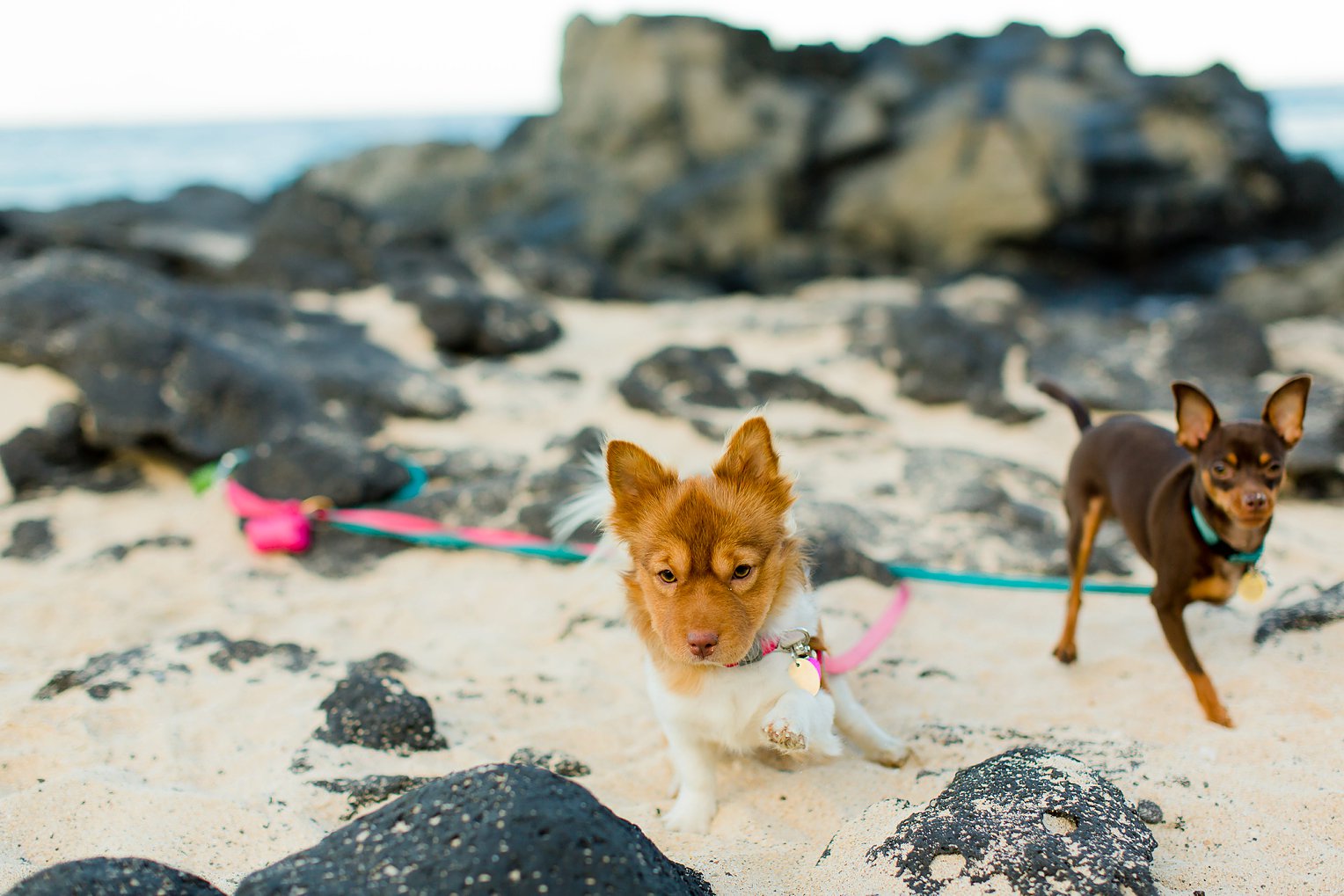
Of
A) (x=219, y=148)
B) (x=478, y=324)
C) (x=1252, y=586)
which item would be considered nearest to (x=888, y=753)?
(x=1252, y=586)

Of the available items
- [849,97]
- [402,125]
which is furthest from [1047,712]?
[402,125]

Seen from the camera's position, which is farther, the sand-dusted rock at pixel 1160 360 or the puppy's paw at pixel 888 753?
the sand-dusted rock at pixel 1160 360

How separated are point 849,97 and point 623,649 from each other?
20.1m

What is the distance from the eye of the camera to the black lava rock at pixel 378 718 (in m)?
3.57

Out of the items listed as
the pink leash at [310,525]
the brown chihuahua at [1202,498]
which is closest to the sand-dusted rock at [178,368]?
the pink leash at [310,525]

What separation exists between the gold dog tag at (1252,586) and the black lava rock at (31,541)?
19.3ft

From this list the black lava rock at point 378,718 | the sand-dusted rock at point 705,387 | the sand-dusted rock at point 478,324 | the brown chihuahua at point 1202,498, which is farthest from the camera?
the sand-dusted rock at point 478,324

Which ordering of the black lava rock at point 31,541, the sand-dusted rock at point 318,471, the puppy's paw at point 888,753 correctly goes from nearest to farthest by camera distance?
1. the puppy's paw at point 888,753
2. the black lava rock at point 31,541
3. the sand-dusted rock at point 318,471

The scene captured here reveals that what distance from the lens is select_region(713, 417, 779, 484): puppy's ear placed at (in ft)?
10.5

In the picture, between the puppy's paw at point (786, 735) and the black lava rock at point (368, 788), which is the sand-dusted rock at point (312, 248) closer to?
the black lava rock at point (368, 788)

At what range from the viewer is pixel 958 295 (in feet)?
42.4

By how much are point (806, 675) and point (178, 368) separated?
18.4ft

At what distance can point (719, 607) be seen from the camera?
3.00m

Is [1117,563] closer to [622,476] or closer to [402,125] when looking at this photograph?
[622,476]
